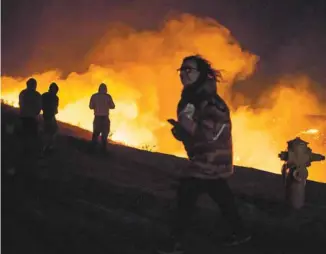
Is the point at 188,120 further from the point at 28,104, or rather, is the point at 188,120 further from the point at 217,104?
the point at 28,104

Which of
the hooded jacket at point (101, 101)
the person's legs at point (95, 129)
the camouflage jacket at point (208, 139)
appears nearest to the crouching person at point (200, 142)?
the camouflage jacket at point (208, 139)

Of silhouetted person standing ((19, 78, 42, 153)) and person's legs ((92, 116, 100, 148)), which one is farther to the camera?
person's legs ((92, 116, 100, 148))

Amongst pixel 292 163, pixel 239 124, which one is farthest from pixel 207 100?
pixel 239 124

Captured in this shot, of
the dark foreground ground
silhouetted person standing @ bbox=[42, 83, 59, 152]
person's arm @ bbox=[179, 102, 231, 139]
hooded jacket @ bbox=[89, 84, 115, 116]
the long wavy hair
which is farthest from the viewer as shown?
hooded jacket @ bbox=[89, 84, 115, 116]

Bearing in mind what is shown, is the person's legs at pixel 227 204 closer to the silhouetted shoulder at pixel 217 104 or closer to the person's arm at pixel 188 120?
the person's arm at pixel 188 120

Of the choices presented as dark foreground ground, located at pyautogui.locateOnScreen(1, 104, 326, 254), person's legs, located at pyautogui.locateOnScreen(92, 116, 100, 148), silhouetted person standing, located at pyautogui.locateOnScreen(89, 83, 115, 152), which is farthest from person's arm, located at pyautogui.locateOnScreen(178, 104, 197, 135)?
person's legs, located at pyautogui.locateOnScreen(92, 116, 100, 148)

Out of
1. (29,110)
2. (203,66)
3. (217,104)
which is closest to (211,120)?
(217,104)

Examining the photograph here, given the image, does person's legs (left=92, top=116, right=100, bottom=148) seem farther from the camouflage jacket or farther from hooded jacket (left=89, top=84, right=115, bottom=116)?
the camouflage jacket

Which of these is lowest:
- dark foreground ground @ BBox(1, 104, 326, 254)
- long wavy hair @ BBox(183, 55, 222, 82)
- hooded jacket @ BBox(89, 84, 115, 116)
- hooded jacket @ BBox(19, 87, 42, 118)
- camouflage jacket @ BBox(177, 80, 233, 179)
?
dark foreground ground @ BBox(1, 104, 326, 254)

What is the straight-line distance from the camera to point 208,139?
4.87 m

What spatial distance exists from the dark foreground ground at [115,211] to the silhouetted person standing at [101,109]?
1675mm

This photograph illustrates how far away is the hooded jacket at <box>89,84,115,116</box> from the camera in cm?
1099

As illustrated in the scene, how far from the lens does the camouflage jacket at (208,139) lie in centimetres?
483

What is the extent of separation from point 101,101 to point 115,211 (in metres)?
5.05
